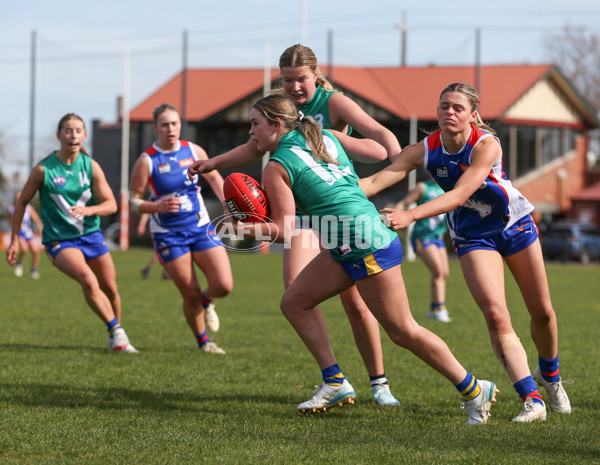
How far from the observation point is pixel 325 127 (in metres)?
5.89

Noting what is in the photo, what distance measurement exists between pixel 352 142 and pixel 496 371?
299cm

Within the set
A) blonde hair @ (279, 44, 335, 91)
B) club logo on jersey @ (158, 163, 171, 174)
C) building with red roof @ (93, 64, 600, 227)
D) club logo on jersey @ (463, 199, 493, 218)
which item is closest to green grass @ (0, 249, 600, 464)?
club logo on jersey @ (463, 199, 493, 218)

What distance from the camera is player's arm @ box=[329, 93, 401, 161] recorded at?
18.0ft

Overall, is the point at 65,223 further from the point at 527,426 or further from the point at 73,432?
the point at 527,426

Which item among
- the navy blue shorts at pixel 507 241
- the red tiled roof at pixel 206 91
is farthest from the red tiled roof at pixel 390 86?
the navy blue shorts at pixel 507 241

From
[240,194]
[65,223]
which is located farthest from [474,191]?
[65,223]

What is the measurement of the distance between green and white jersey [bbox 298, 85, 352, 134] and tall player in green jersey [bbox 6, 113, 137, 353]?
9.38 ft

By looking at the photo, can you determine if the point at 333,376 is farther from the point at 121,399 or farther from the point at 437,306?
the point at 437,306

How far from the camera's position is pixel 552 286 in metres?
18.9

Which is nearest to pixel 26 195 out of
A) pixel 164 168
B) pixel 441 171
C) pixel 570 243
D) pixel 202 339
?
pixel 164 168

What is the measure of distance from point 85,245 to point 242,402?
2.97 m

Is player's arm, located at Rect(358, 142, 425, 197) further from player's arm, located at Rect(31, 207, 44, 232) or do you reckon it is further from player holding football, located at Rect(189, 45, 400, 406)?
player's arm, located at Rect(31, 207, 44, 232)

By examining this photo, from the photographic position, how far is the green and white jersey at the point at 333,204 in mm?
4984

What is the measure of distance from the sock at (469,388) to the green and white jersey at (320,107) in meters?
1.95
